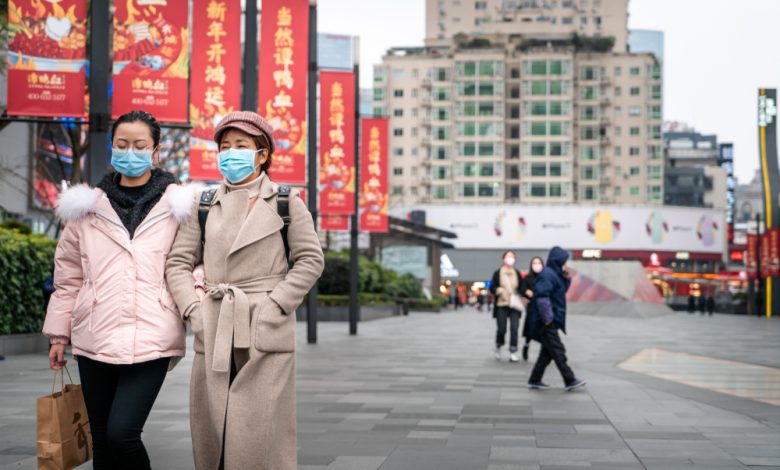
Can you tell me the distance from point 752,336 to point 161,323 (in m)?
26.4

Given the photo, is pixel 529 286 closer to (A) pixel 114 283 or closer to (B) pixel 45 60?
(B) pixel 45 60

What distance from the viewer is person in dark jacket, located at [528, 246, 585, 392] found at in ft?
39.4

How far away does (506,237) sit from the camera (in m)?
96.3

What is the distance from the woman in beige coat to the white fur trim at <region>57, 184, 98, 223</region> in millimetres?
433

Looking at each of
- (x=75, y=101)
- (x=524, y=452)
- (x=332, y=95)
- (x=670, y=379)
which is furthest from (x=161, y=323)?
(x=332, y=95)

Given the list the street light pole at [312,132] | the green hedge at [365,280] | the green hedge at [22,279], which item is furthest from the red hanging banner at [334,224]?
the green hedge at [22,279]

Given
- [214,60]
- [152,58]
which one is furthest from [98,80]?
[214,60]

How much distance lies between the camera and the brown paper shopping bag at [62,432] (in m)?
4.41

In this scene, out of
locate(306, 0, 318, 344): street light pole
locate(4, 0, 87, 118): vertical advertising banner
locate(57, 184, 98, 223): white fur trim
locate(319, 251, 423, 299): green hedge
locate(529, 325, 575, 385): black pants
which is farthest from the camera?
locate(319, 251, 423, 299): green hedge

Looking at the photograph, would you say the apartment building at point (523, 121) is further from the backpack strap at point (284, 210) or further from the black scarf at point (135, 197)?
the backpack strap at point (284, 210)

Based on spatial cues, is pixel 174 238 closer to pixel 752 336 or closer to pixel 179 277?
pixel 179 277

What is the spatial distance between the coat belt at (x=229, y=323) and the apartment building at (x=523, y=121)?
9506cm

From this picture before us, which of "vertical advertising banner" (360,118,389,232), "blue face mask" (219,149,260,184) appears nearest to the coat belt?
"blue face mask" (219,149,260,184)

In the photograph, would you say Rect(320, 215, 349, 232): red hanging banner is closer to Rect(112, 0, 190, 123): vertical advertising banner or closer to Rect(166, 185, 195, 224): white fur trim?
Rect(112, 0, 190, 123): vertical advertising banner
